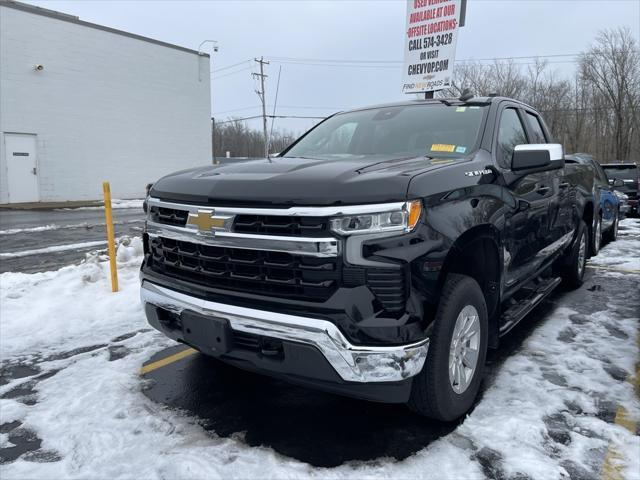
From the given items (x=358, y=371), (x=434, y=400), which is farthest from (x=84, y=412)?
(x=434, y=400)

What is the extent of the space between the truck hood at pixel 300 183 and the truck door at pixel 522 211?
0.80 meters

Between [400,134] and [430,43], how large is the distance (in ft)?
20.0

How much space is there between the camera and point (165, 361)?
4.00 m

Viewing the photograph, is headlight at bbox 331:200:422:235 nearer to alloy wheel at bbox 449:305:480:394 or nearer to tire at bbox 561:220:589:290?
alloy wheel at bbox 449:305:480:394

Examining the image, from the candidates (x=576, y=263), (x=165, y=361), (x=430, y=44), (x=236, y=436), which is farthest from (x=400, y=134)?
(x=430, y=44)

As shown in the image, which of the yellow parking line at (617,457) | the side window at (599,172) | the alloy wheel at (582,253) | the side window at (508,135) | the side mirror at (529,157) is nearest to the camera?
the yellow parking line at (617,457)

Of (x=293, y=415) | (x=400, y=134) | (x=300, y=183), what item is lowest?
(x=293, y=415)

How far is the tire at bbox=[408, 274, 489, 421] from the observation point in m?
2.62

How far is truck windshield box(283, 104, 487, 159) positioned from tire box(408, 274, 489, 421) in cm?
100

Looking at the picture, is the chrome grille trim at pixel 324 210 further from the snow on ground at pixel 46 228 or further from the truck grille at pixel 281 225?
the snow on ground at pixel 46 228

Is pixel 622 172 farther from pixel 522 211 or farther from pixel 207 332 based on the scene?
pixel 207 332

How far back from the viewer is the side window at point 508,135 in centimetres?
364

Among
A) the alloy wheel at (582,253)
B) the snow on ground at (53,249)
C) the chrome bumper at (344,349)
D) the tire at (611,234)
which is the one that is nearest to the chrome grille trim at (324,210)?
the chrome bumper at (344,349)

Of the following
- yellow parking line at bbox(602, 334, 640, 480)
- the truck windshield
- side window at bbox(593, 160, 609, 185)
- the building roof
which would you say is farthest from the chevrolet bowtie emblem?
the building roof
